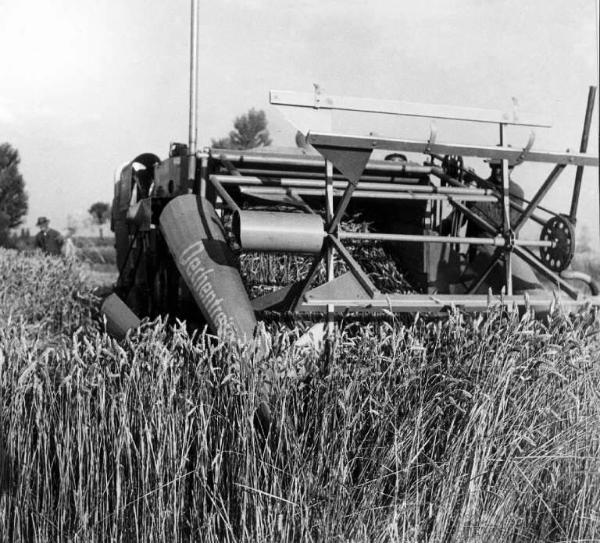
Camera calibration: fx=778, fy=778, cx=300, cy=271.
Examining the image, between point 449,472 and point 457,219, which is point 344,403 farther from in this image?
point 457,219

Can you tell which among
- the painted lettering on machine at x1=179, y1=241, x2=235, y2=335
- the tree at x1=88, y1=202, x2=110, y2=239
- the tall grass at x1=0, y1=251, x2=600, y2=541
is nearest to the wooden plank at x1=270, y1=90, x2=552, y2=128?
the painted lettering on machine at x1=179, y1=241, x2=235, y2=335

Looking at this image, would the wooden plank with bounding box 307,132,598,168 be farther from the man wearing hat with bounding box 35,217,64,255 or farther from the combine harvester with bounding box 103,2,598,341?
the man wearing hat with bounding box 35,217,64,255

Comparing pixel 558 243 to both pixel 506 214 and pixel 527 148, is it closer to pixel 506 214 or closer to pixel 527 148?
pixel 506 214

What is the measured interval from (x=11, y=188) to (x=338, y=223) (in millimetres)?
43774

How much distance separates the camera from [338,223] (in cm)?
422

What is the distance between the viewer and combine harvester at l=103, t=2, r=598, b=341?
410 centimetres

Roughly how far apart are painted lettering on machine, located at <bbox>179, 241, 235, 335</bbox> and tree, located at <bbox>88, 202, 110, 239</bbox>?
3959cm

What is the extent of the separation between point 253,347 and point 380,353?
49 centimetres

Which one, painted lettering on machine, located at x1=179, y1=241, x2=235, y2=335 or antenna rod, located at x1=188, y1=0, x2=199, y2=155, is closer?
painted lettering on machine, located at x1=179, y1=241, x2=235, y2=335

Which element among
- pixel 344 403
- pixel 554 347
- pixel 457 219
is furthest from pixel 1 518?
pixel 457 219

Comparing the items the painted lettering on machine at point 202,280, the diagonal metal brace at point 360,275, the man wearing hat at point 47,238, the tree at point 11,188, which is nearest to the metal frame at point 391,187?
the diagonal metal brace at point 360,275

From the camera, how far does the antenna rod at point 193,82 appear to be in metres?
4.95

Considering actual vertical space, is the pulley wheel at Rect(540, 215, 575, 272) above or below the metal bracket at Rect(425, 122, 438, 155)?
below

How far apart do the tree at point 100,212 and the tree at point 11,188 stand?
419 cm
